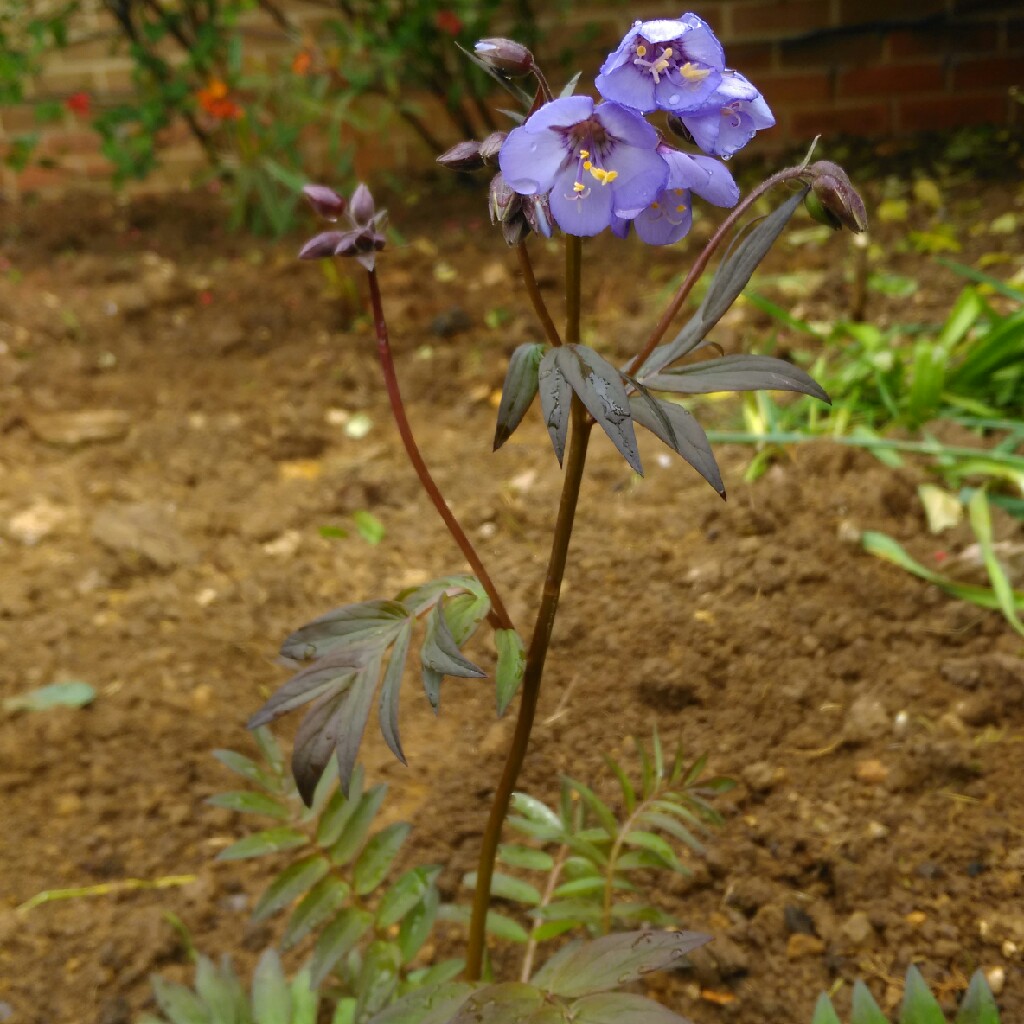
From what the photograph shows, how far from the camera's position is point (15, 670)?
1.74 metres

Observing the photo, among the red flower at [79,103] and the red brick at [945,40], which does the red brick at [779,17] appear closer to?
the red brick at [945,40]

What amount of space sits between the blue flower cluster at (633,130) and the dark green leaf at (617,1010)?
637mm

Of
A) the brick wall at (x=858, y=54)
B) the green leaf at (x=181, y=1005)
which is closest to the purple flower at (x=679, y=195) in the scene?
the green leaf at (x=181, y=1005)

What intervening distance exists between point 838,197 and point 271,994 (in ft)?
3.18

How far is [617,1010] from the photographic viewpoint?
858mm

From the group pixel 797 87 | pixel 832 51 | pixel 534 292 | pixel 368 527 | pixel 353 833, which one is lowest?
pixel 368 527

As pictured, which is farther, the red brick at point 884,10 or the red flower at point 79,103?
the red brick at point 884,10

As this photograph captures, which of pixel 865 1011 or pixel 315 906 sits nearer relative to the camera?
pixel 865 1011

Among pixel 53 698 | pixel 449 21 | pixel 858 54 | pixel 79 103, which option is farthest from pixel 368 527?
pixel 858 54

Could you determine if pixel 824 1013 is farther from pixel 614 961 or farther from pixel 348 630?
pixel 348 630

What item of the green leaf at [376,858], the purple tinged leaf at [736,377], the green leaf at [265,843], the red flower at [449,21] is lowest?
the green leaf at [376,858]

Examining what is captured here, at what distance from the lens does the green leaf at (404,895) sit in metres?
1.11

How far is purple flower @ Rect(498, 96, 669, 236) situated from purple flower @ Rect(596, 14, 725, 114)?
1 cm

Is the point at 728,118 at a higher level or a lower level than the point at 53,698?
higher
